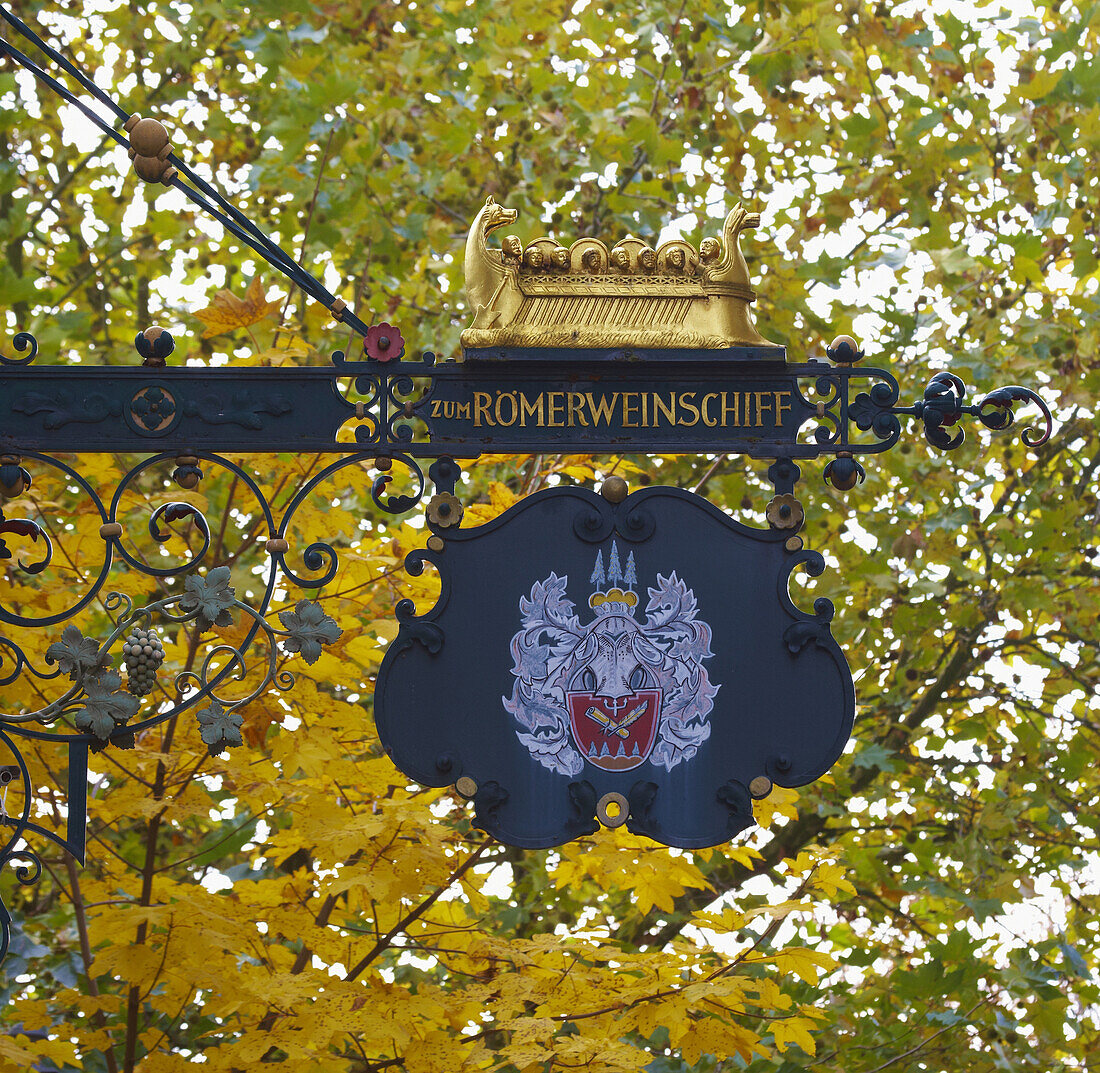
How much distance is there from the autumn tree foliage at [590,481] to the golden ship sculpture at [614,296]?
155cm

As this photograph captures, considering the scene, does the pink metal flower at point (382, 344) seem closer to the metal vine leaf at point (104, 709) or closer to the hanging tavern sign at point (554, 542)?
the hanging tavern sign at point (554, 542)

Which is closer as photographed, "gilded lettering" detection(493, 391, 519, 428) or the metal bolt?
the metal bolt

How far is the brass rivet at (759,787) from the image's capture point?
313cm

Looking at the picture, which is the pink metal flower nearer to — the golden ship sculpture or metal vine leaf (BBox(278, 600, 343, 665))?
the golden ship sculpture

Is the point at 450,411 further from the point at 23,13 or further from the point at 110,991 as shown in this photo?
the point at 23,13

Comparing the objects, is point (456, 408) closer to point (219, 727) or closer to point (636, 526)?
point (636, 526)

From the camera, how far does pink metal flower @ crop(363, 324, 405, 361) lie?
3418 millimetres

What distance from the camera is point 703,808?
10.3 feet

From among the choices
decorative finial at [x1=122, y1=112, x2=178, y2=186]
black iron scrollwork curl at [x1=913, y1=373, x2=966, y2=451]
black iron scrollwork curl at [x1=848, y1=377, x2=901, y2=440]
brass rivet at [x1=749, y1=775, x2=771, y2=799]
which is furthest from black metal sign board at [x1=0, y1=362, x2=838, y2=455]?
brass rivet at [x1=749, y1=775, x2=771, y2=799]

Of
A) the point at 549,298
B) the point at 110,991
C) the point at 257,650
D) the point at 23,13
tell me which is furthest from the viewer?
the point at 23,13

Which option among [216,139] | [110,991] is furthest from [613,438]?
[216,139]

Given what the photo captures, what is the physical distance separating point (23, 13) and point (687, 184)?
383cm

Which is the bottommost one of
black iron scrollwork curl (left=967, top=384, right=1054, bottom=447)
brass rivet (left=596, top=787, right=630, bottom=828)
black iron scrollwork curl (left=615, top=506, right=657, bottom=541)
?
brass rivet (left=596, top=787, right=630, bottom=828)

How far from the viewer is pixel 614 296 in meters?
3.34
